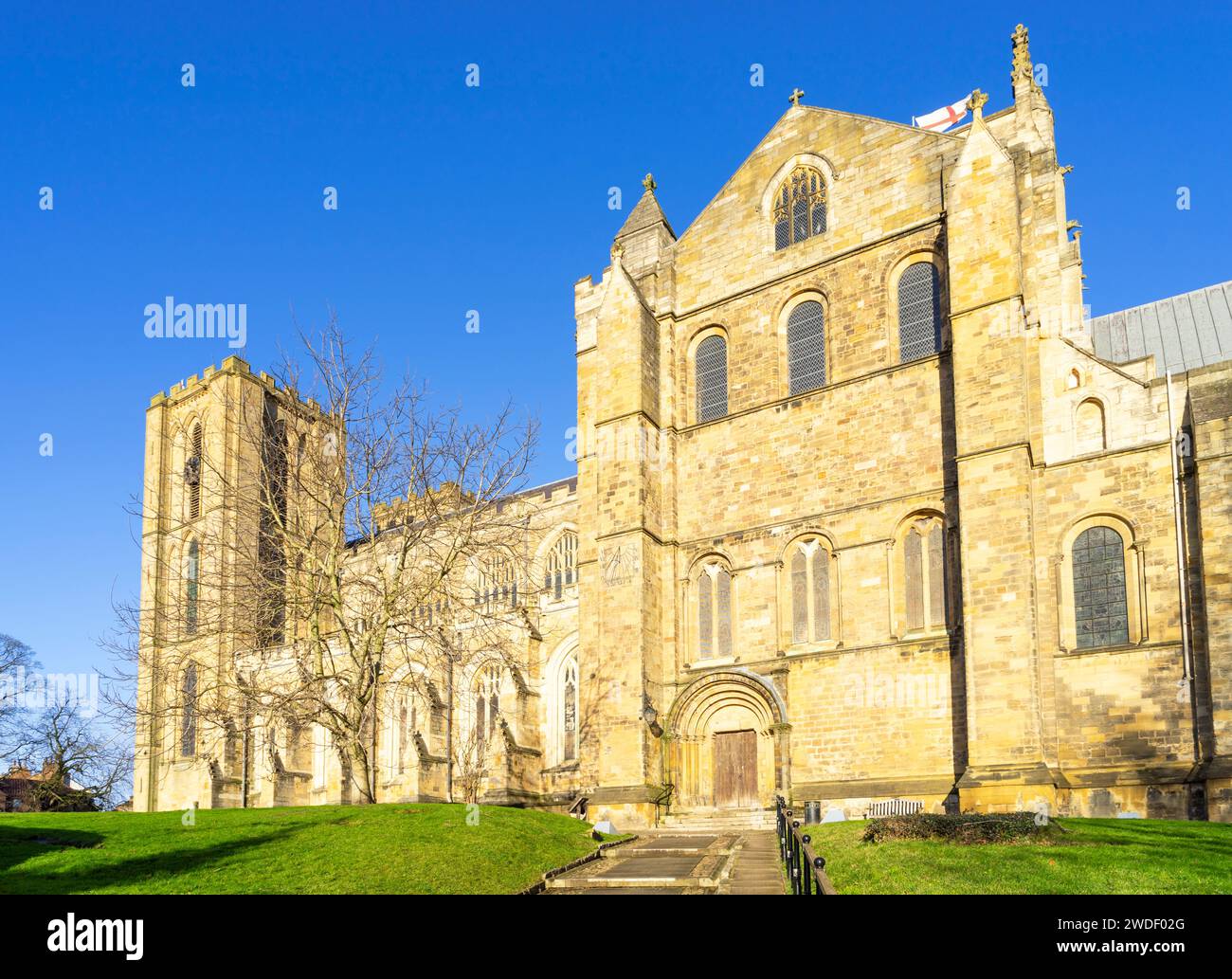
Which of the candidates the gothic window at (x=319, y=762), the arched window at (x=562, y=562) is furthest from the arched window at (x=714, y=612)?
the gothic window at (x=319, y=762)

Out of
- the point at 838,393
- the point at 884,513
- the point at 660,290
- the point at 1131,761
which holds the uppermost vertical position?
the point at 660,290

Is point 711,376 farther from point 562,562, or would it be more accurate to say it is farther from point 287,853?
point 287,853

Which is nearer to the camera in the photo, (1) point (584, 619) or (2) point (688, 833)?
(2) point (688, 833)

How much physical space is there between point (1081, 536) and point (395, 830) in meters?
15.2

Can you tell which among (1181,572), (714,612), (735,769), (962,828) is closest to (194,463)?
(714,612)

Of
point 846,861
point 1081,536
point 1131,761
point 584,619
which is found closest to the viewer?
point 846,861

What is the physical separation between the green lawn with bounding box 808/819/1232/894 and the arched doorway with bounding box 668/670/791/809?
824cm

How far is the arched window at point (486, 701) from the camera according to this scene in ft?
124

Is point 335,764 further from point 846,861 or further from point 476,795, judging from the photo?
point 846,861

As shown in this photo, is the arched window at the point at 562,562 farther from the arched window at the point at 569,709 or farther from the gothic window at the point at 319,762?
the gothic window at the point at 319,762

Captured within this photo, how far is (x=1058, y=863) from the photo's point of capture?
14406 millimetres

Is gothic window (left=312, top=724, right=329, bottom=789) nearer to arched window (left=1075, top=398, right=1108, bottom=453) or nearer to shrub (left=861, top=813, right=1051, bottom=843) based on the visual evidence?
arched window (left=1075, top=398, right=1108, bottom=453)
